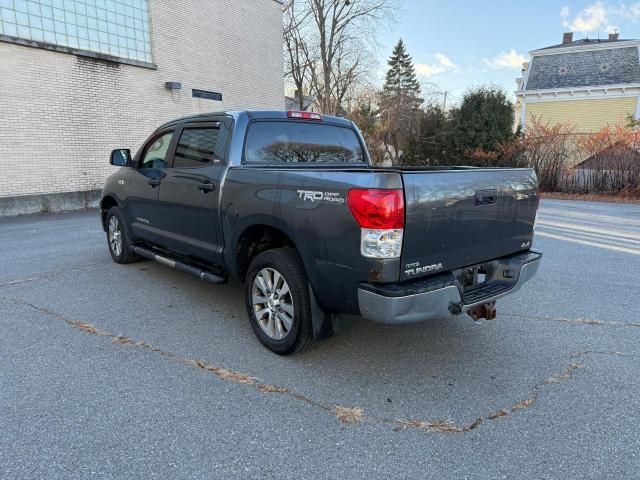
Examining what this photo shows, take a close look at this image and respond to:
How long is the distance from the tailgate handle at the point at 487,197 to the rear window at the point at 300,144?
1.81 m

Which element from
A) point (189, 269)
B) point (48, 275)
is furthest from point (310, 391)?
point (48, 275)

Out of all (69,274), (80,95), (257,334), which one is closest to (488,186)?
(257,334)

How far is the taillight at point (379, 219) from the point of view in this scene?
2729 mm

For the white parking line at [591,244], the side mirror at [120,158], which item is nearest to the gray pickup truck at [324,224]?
the side mirror at [120,158]

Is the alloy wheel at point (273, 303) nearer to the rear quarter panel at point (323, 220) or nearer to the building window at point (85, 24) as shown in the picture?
the rear quarter panel at point (323, 220)

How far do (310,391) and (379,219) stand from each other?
4.23 ft

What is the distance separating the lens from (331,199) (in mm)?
2943

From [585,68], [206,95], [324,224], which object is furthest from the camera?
[585,68]

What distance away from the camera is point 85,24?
39.5 ft

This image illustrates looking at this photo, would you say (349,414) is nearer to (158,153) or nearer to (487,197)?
(487,197)

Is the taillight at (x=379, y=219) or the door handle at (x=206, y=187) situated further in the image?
the door handle at (x=206, y=187)

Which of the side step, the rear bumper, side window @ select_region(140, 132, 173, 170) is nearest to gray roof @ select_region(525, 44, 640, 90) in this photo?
side window @ select_region(140, 132, 173, 170)

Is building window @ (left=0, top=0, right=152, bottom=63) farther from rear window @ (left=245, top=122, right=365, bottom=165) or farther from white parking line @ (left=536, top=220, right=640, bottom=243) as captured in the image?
white parking line @ (left=536, top=220, right=640, bottom=243)

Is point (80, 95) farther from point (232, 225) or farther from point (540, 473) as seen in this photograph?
point (540, 473)
